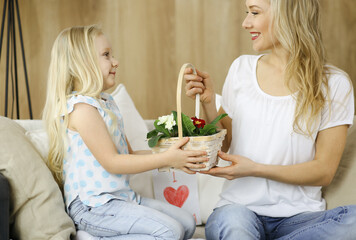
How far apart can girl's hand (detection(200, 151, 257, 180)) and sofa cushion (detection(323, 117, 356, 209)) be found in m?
0.41

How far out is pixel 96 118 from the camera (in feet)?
5.33

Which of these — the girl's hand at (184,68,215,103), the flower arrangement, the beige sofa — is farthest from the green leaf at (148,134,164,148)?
the beige sofa

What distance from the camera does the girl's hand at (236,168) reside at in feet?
4.99

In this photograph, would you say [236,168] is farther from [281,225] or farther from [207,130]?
[281,225]

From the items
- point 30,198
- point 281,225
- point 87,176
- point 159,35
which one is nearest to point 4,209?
point 30,198

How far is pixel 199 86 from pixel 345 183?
2.30 feet

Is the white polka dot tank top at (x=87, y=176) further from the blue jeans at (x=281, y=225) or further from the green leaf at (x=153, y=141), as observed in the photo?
the blue jeans at (x=281, y=225)

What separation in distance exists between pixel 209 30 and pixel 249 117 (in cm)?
177

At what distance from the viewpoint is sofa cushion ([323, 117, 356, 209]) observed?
1.71 meters

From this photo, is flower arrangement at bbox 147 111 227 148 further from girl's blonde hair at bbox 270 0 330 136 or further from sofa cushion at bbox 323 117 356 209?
sofa cushion at bbox 323 117 356 209

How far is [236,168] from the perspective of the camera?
153 centimetres

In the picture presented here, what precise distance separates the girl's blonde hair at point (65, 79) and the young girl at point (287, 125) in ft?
1.27

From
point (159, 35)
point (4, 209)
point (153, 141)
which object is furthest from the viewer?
point (159, 35)

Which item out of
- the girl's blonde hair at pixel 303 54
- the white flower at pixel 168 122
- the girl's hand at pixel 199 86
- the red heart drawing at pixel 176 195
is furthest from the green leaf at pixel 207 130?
the red heart drawing at pixel 176 195
